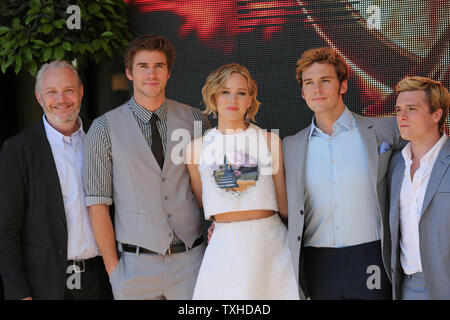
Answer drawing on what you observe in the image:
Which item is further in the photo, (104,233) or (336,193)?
(104,233)

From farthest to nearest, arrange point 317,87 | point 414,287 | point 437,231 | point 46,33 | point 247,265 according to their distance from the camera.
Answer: point 46,33
point 317,87
point 247,265
point 414,287
point 437,231

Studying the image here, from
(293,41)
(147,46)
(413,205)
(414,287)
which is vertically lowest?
(414,287)

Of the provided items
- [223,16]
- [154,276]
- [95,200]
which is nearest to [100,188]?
[95,200]

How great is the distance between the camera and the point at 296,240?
8.80 ft

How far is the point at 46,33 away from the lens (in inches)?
136

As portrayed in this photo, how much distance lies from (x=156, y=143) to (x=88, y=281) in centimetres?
77

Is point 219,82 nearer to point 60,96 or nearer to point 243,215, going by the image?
point 243,215

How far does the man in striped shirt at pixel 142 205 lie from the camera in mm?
2771

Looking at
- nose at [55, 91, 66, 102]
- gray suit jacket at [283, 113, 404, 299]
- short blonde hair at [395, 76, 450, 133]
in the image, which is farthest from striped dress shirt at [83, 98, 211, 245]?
short blonde hair at [395, 76, 450, 133]

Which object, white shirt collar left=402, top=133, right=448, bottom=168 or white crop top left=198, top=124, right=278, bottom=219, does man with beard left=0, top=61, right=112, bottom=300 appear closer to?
white crop top left=198, top=124, right=278, bottom=219
